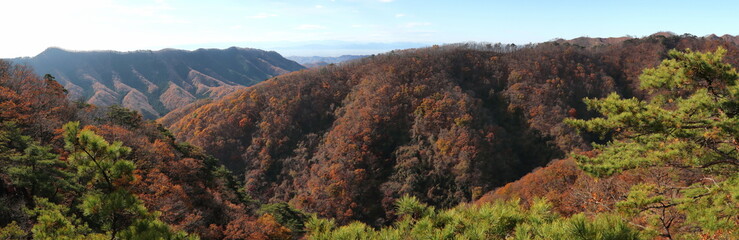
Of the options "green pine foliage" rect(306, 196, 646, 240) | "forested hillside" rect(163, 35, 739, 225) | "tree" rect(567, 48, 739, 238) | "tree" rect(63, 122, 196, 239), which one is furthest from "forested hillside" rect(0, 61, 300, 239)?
"forested hillside" rect(163, 35, 739, 225)

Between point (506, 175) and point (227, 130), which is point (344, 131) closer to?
point (227, 130)

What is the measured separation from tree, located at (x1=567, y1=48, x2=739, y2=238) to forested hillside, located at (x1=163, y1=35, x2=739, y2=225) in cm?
4068

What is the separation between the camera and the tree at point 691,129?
689 cm

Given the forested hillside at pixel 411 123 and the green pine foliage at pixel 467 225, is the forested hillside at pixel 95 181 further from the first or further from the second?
the forested hillside at pixel 411 123

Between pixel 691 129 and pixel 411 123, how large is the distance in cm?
5666

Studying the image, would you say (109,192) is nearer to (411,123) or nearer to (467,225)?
(467,225)

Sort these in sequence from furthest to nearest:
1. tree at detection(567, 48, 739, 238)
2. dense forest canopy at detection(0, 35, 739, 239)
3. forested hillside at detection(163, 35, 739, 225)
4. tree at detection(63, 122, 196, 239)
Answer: forested hillside at detection(163, 35, 739, 225)
tree at detection(567, 48, 739, 238)
dense forest canopy at detection(0, 35, 739, 239)
tree at detection(63, 122, 196, 239)

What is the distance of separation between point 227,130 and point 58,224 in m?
67.8

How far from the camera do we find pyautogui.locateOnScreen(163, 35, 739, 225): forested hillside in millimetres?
52875

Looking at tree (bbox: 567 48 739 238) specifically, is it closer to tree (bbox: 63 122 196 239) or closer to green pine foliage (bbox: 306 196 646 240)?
green pine foliage (bbox: 306 196 646 240)

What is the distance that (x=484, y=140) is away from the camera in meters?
57.0

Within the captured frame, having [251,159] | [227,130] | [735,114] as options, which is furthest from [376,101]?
[735,114]

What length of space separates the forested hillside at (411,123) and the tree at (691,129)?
133 ft

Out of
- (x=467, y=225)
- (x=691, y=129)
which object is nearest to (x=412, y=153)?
(x=691, y=129)
